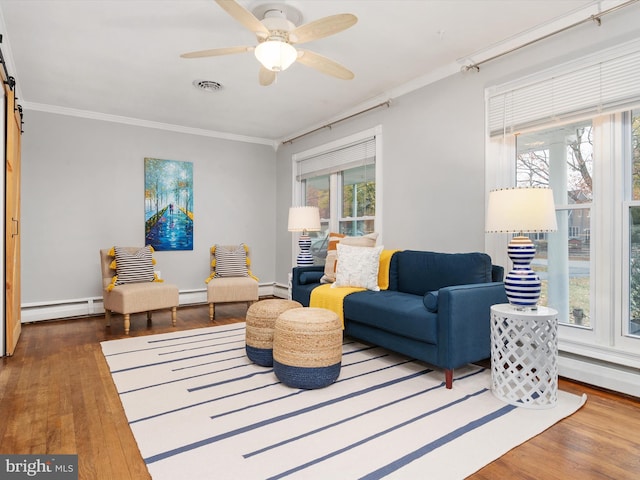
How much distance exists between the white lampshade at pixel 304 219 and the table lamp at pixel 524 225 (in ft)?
7.94

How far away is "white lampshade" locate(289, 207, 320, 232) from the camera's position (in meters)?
4.45

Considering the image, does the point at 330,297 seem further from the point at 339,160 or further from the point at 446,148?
the point at 339,160

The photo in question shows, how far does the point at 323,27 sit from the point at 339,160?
8.84 feet

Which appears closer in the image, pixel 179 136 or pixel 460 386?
pixel 460 386

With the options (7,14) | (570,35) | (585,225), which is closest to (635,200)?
(585,225)

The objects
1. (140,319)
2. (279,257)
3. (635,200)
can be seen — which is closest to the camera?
(635,200)

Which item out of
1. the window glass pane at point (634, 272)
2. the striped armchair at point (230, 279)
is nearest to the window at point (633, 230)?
the window glass pane at point (634, 272)

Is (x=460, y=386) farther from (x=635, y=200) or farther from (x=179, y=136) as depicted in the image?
(x=179, y=136)

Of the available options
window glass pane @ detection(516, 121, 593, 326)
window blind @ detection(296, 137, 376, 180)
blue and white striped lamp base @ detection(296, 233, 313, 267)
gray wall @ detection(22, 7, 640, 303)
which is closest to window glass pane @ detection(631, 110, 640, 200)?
window glass pane @ detection(516, 121, 593, 326)

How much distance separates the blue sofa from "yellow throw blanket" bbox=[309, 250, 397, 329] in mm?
49

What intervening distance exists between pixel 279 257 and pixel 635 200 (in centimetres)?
456

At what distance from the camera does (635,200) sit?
2471 millimetres

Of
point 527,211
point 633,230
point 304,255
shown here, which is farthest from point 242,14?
point 304,255

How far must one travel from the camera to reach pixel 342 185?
201 inches
